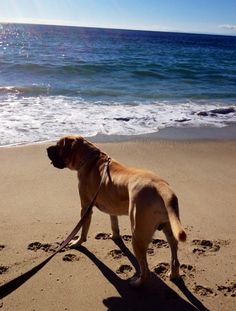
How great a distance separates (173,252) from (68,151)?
1732mm

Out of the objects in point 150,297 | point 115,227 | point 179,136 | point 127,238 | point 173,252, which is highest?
point 179,136

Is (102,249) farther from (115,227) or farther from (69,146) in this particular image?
(69,146)

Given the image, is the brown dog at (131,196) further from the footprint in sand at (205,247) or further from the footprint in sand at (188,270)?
the footprint in sand at (205,247)

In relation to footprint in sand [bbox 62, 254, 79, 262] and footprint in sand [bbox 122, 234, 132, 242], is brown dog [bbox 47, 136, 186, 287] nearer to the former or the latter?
footprint in sand [bbox 122, 234, 132, 242]

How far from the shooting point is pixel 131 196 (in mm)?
3811

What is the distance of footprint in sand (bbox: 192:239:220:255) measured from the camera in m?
4.57

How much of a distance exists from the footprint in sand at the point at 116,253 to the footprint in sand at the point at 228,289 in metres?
1.14

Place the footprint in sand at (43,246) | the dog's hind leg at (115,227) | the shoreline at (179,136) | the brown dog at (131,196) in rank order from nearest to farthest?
the brown dog at (131,196) → the footprint in sand at (43,246) → the dog's hind leg at (115,227) → the shoreline at (179,136)

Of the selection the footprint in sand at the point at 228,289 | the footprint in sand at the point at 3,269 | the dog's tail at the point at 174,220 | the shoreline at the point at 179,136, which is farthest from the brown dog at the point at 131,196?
the shoreline at the point at 179,136

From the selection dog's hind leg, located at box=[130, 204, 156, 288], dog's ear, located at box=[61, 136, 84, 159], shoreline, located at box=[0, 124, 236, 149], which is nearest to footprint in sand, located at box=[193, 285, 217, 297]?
dog's hind leg, located at box=[130, 204, 156, 288]

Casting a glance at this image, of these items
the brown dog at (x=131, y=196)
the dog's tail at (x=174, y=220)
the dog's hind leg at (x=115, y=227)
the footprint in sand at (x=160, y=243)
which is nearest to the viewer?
the dog's tail at (x=174, y=220)

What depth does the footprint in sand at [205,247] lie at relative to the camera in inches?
180

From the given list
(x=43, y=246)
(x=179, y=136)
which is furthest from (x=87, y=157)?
(x=179, y=136)

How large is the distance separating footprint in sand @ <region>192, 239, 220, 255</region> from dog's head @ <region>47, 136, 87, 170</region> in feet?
5.67
